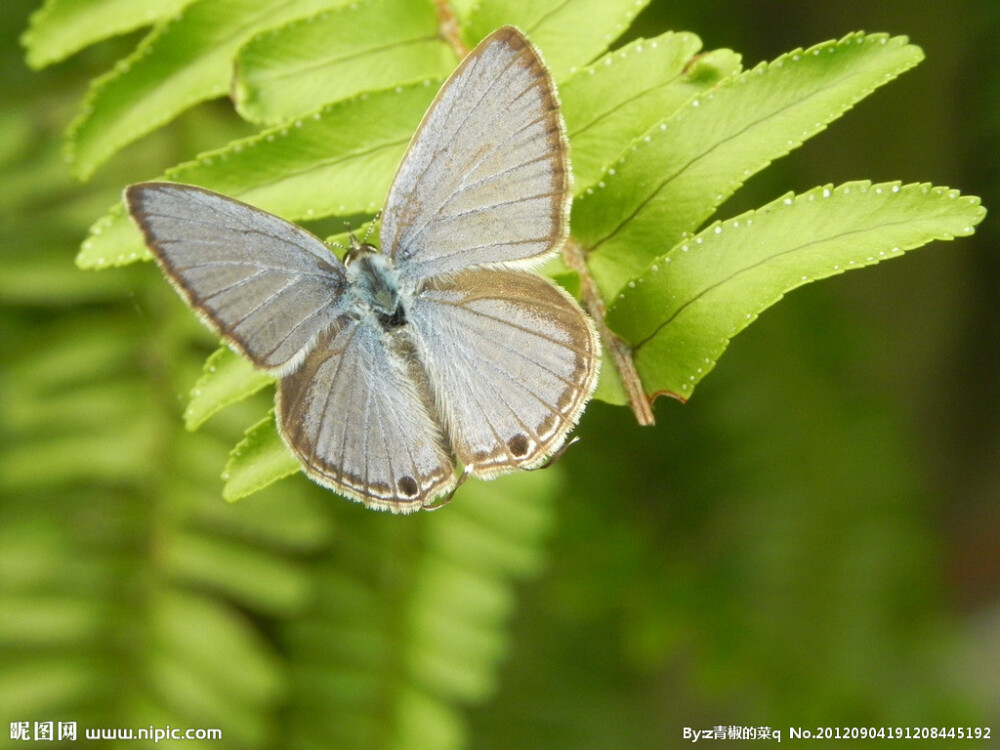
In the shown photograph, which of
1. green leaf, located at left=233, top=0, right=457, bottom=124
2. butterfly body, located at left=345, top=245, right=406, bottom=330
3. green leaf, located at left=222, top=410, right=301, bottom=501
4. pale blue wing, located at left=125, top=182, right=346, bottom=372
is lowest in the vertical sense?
green leaf, located at left=222, top=410, right=301, bottom=501

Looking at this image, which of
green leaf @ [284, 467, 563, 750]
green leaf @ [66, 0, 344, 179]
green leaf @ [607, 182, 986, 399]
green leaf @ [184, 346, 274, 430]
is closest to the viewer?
green leaf @ [607, 182, 986, 399]

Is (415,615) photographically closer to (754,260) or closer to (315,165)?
(315,165)

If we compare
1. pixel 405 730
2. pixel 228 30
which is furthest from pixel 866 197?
pixel 405 730

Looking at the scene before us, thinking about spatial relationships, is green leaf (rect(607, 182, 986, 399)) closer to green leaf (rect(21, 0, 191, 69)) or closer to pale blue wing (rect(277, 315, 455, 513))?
pale blue wing (rect(277, 315, 455, 513))

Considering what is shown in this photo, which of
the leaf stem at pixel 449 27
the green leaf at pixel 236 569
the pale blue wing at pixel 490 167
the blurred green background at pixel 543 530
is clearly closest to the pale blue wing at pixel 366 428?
the pale blue wing at pixel 490 167

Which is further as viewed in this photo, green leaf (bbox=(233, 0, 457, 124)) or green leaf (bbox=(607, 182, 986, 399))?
green leaf (bbox=(233, 0, 457, 124))

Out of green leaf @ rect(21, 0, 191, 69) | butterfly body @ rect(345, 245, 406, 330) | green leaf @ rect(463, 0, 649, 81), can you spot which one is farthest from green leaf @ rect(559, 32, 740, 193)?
green leaf @ rect(21, 0, 191, 69)

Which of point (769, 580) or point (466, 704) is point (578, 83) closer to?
point (769, 580)

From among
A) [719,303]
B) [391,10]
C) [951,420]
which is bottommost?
[719,303]
